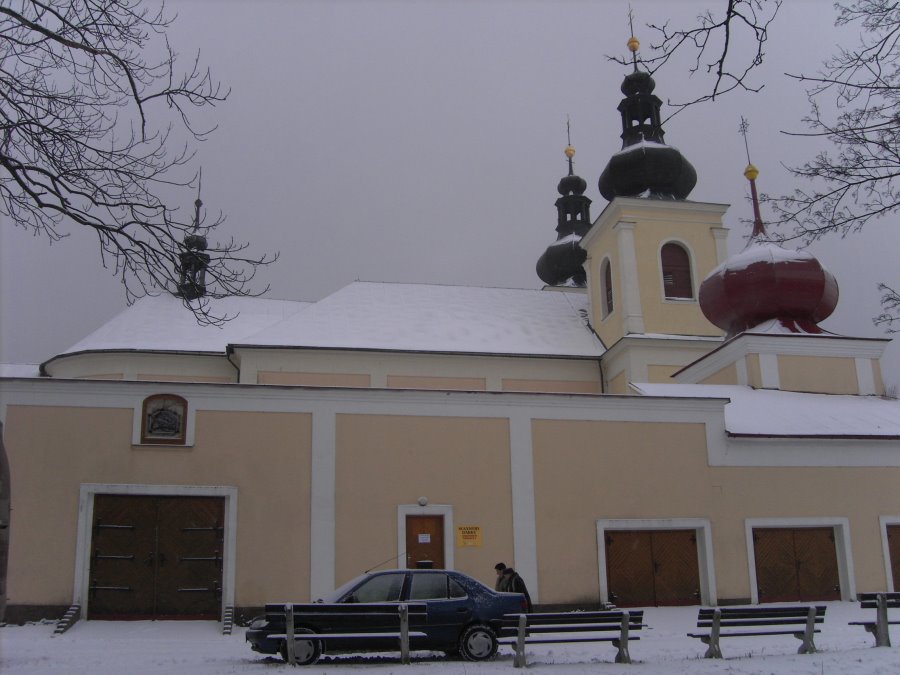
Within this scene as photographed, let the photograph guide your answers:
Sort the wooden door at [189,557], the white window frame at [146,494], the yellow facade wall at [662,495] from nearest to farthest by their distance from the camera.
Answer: the white window frame at [146,494] → the wooden door at [189,557] → the yellow facade wall at [662,495]

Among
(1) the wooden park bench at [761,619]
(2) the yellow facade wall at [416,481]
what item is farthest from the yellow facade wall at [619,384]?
(1) the wooden park bench at [761,619]

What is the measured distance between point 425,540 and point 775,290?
39.6 feet

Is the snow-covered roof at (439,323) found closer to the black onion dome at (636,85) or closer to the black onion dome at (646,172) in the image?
the black onion dome at (646,172)

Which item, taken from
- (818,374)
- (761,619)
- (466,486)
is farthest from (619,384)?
(761,619)

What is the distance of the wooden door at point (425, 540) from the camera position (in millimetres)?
16688

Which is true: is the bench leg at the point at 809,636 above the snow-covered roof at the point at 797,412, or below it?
below

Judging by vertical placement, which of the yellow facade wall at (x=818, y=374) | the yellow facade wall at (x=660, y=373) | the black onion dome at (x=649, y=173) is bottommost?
the yellow facade wall at (x=818, y=374)

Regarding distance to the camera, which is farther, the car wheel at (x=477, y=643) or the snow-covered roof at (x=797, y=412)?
the snow-covered roof at (x=797, y=412)

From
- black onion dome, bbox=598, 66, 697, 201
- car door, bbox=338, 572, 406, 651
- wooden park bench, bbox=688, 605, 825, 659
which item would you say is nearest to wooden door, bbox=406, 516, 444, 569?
car door, bbox=338, 572, 406, 651

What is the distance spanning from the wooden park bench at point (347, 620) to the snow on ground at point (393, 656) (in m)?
0.28

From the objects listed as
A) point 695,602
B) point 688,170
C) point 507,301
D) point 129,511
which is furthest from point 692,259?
point 129,511

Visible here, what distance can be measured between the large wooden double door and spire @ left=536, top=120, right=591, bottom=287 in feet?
86.8

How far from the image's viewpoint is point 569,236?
4238 cm

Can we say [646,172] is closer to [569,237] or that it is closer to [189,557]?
[569,237]
